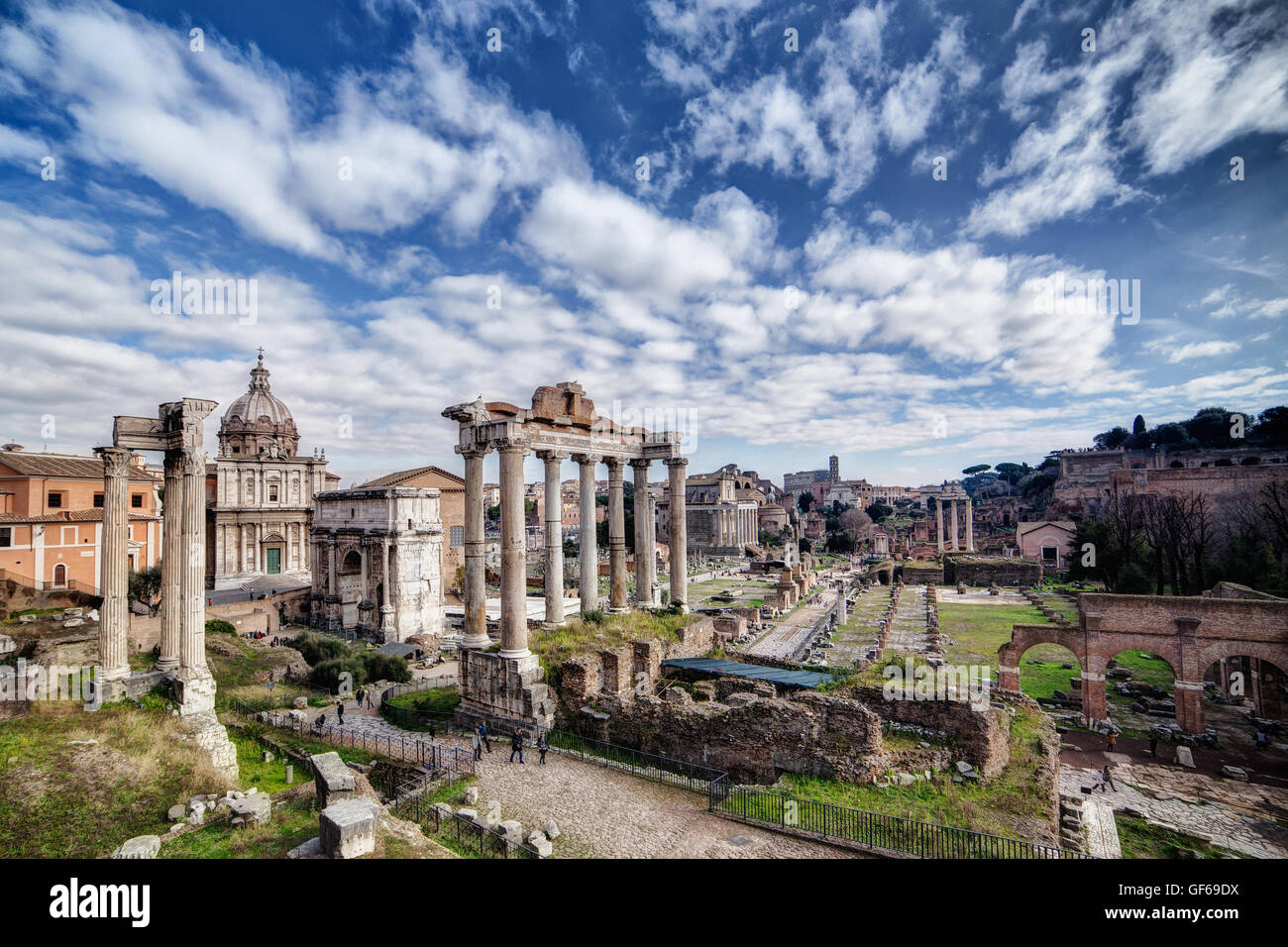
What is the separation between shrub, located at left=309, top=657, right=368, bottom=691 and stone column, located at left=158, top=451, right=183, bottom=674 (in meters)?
8.53

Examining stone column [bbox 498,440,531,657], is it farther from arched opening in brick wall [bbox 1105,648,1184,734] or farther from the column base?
arched opening in brick wall [bbox 1105,648,1184,734]

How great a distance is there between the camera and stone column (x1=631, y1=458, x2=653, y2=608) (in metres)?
20.5

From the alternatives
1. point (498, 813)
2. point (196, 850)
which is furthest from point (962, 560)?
point (196, 850)

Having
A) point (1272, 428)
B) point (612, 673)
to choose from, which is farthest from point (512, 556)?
point (1272, 428)

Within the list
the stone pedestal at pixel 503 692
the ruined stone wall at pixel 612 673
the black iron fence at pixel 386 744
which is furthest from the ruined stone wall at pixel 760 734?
the black iron fence at pixel 386 744

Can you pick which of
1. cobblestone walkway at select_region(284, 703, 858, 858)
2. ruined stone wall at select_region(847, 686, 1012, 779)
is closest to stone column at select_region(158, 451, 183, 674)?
cobblestone walkway at select_region(284, 703, 858, 858)

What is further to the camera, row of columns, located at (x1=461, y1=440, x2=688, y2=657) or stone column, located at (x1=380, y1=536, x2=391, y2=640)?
stone column, located at (x1=380, y1=536, x2=391, y2=640)

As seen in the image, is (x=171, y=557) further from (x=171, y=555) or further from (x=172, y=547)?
(x=172, y=547)

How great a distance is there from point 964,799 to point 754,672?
20.5ft

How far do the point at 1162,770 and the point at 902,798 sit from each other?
10812 millimetres

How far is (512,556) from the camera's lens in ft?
51.0

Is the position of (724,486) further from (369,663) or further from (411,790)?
(411,790)

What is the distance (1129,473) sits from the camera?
63.3m
